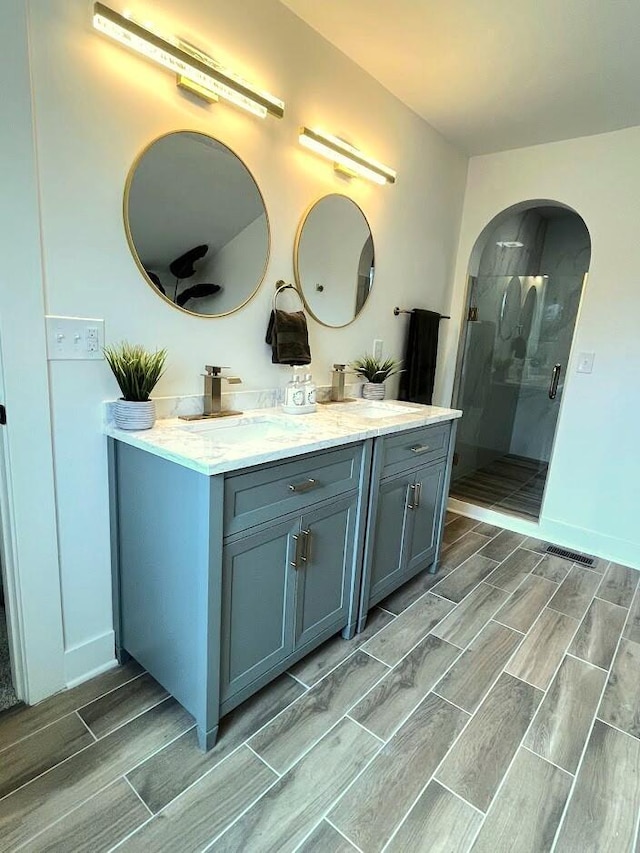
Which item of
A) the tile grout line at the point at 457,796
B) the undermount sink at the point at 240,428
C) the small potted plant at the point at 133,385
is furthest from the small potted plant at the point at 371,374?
the tile grout line at the point at 457,796

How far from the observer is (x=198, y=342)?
5.70 ft

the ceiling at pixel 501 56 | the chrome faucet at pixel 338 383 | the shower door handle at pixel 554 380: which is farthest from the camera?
the shower door handle at pixel 554 380

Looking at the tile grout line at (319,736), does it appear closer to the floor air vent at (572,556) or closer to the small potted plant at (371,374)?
the small potted plant at (371,374)

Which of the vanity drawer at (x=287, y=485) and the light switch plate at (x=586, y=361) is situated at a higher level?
the light switch plate at (x=586, y=361)

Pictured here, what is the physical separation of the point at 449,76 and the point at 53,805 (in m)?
3.11

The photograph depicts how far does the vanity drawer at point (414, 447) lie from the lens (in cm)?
188

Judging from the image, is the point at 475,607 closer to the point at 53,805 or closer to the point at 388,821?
the point at 388,821

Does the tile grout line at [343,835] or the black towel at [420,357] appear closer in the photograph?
the tile grout line at [343,835]

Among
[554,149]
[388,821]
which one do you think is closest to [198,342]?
[388,821]

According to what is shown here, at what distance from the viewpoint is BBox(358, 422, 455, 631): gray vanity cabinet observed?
6.15 ft

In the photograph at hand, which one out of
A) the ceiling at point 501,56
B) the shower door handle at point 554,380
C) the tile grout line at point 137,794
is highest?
the ceiling at point 501,56

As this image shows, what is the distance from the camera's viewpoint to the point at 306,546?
5.07 ft

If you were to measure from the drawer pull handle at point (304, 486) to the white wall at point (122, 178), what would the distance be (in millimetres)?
603

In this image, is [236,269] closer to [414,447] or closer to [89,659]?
[414,447]
